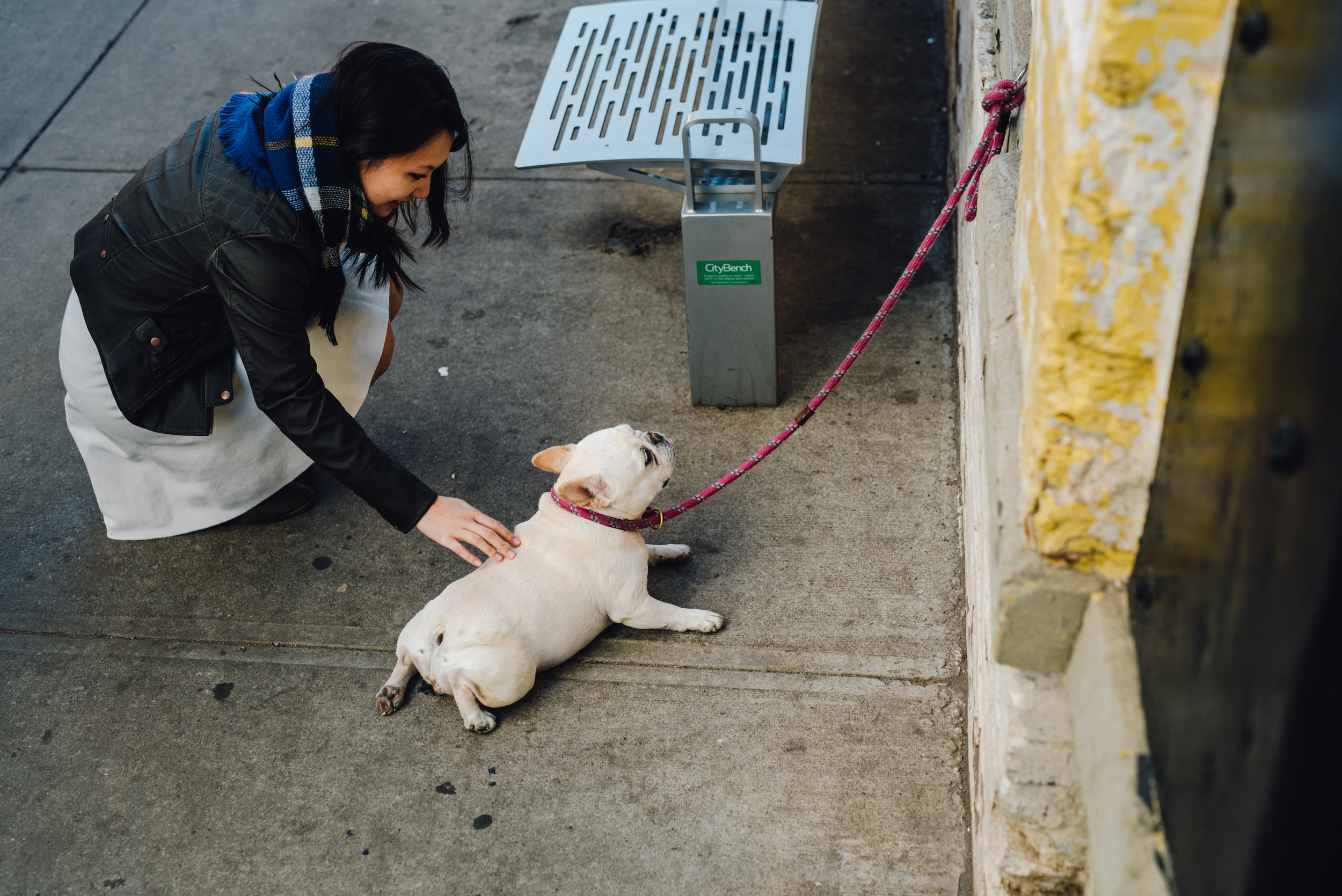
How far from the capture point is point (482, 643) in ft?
8.91

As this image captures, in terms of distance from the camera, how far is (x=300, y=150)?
2645 millimetres

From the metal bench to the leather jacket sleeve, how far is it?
40.2 inches

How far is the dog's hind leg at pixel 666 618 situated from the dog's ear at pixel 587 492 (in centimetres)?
36

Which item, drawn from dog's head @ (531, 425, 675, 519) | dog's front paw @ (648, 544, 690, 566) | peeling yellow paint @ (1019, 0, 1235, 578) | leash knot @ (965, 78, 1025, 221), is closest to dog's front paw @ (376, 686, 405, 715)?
dog's head @ (531, 425, 675, 519)

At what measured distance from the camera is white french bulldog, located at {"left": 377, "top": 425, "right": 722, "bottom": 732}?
8.95 ft

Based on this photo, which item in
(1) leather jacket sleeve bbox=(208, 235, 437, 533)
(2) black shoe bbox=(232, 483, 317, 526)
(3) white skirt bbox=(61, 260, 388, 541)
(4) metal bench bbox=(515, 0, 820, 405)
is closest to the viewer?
(1) leather jacket sleeve bbox=(208, 235, 437, 533)

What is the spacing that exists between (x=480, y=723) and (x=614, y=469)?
771 mm

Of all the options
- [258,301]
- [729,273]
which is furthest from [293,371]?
[729,273]

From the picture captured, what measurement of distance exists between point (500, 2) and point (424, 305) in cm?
276

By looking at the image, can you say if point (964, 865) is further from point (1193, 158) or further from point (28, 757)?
point (28, 757)

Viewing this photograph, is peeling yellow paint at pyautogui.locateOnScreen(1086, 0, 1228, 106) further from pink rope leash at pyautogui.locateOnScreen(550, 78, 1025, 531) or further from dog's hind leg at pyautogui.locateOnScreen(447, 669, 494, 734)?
dog's hind leg at pyautogui.locateOnScreen(447, 669, 494, 734)

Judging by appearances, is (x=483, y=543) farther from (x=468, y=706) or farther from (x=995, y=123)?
(x=995, y=123)

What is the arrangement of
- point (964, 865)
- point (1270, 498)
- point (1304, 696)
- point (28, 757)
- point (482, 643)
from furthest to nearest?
point (28, 757)
point (482, 643)
point (964, 865)
point (1270, 498)
point (1304, 696)

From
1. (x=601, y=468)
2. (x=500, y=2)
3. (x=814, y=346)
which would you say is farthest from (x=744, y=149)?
(x=500, y=2)
